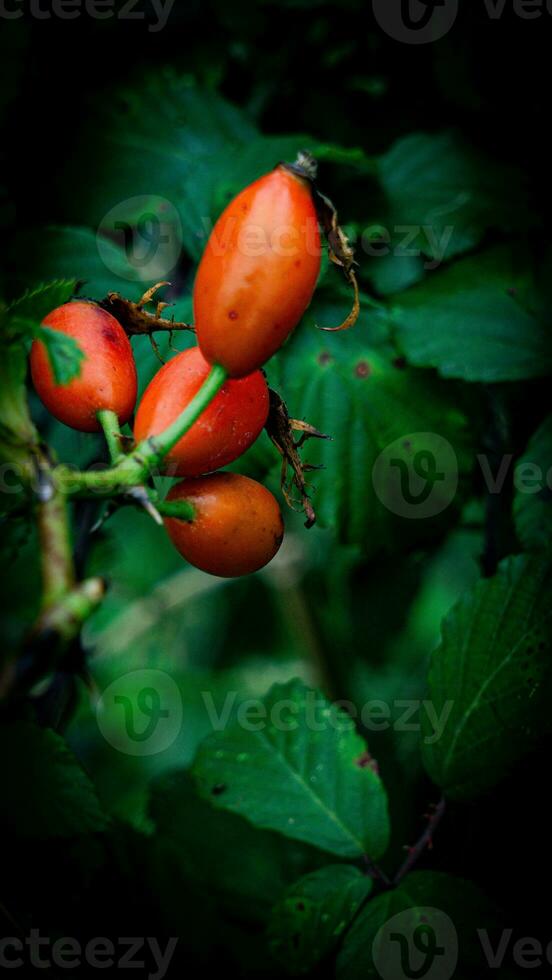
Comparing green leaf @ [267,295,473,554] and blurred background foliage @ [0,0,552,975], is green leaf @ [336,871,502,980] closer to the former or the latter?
blurred background foliage @ [0,0,552,975]

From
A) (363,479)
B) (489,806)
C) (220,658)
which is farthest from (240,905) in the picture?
(220,658)

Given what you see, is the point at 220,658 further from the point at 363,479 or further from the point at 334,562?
the point at 363,479

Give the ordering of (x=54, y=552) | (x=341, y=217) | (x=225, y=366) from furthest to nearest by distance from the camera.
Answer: (x=341, y=217)
(x=225, y=366)
(x=54, y=552)
